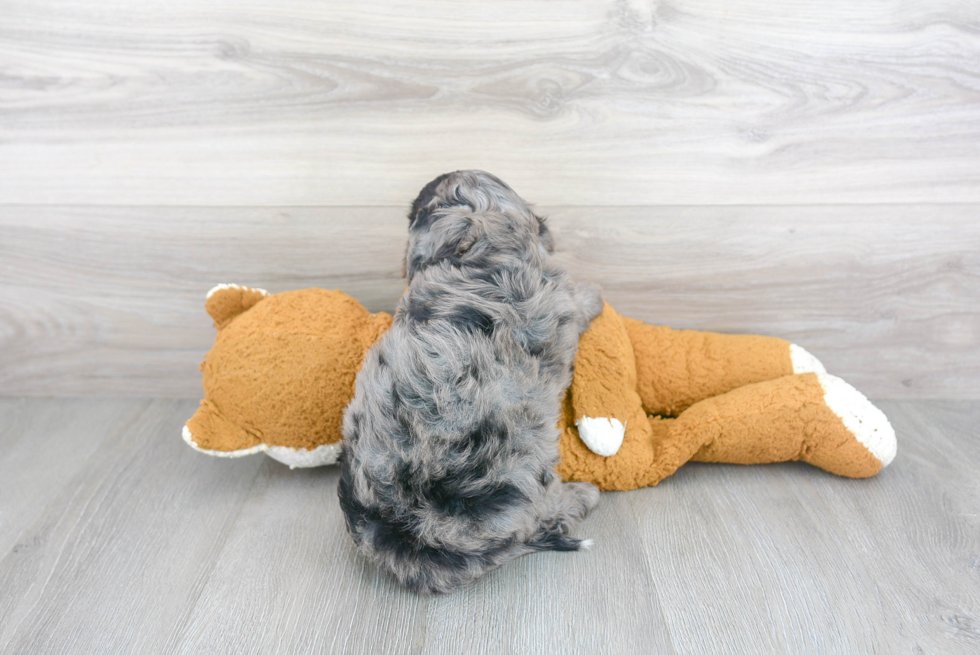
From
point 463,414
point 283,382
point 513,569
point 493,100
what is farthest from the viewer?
point 493,100

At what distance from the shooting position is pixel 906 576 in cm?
82

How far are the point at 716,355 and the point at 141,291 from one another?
3.47 ft

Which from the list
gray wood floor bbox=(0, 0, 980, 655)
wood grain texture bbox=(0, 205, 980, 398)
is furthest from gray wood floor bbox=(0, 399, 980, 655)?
wood grain texture bbox=(0, 205, 980, 398)

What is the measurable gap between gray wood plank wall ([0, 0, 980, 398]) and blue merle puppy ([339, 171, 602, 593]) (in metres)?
0.34

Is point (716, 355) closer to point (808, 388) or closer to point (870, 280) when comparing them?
point (808, 388)

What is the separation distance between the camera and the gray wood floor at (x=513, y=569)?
2.42ft

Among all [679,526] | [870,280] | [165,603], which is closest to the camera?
[165,603]

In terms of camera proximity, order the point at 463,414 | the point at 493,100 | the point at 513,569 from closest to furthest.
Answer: the point at 463,414
the point at 513,569
the point at 493,100

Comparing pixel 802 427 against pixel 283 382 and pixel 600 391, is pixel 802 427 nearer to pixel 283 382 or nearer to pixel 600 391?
pixel 600 391

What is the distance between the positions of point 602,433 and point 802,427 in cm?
32

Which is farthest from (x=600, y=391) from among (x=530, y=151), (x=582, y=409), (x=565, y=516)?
(x=530, y=151)

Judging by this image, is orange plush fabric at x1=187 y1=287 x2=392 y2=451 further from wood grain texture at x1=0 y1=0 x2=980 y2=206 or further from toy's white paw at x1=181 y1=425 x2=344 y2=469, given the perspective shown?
wood grain texture at x1=0 y1=0 x2=980 y2=206

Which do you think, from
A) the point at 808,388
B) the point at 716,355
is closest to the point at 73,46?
the point at 716,355

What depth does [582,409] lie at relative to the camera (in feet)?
3.05
